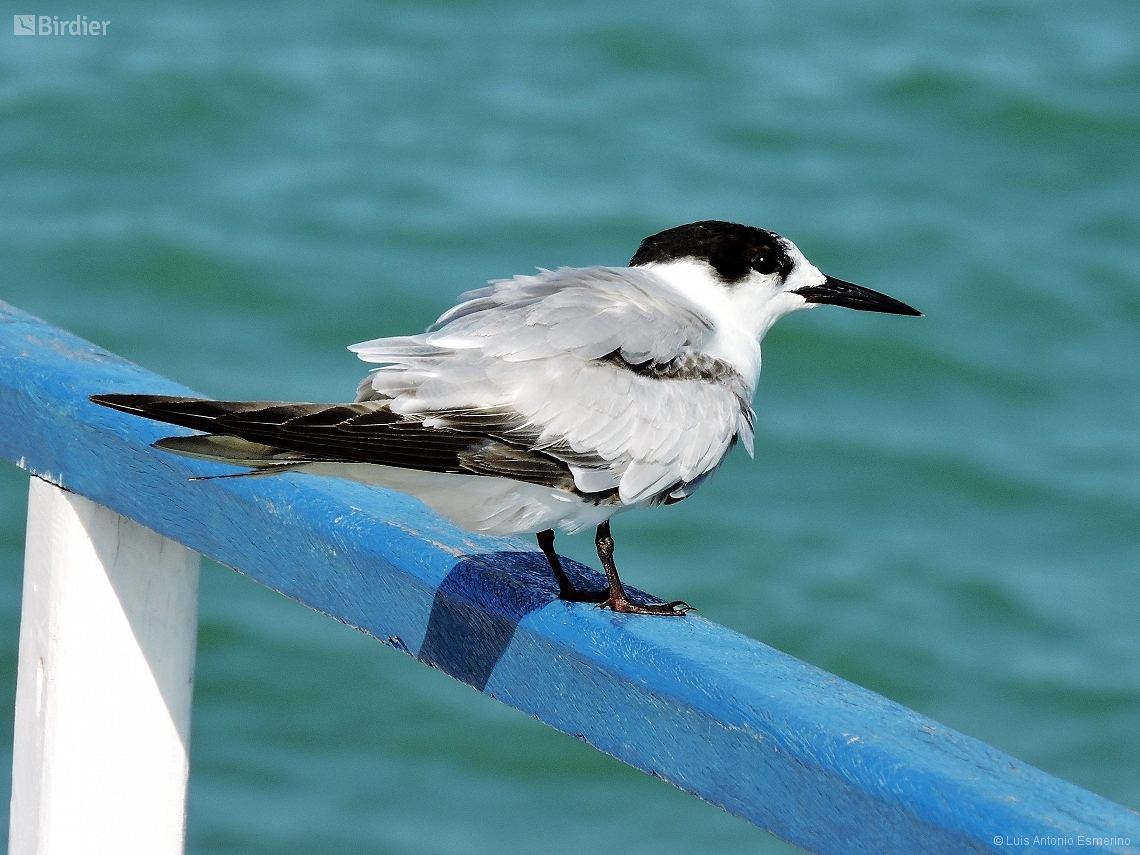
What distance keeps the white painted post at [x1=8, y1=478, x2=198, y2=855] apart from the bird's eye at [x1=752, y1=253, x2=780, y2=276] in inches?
59.5

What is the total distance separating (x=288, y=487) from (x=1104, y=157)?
26.7 feet

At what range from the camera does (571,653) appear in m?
2.08

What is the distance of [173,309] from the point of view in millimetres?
8406

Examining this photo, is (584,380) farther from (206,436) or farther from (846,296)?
(846,296)

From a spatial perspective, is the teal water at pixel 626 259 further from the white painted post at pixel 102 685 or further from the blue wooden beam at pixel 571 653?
the blue wooden beam at pixel 571 653

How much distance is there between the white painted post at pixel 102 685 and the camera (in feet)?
7.75

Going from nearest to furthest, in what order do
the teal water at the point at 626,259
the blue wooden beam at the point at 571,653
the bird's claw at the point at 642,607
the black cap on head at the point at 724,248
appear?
1. the blue wooden beam at the point at 571,653
2. the bird's claw at the point at 642,607
3. the black cap on head at the point at 724,248
4. the teal water at the point at 626,259

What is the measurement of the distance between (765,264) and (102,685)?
1.73m

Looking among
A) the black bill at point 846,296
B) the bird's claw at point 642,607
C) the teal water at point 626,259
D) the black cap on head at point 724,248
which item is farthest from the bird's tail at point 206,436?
the teal water at point 626,259

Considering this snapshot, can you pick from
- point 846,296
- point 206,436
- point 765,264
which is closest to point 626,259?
point 846,296

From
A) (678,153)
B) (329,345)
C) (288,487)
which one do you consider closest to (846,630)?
(329,345)

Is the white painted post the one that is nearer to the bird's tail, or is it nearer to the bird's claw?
the bird's tail

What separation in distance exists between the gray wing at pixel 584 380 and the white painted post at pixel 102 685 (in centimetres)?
44

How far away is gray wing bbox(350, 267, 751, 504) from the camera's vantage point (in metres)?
2.60
